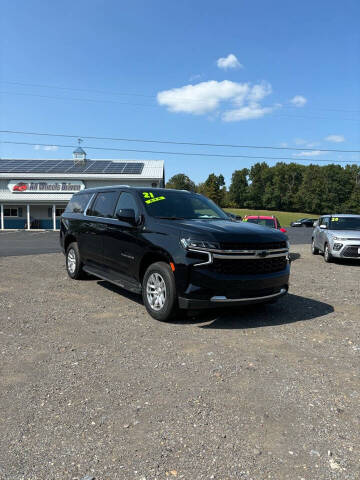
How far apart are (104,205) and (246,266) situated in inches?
127

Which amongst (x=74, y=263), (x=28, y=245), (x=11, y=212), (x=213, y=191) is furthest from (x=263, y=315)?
(x=213, y=191)

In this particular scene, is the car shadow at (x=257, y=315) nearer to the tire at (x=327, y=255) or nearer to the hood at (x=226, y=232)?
the hood at (x=226, y=232)

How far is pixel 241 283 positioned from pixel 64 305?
3019 millimetres

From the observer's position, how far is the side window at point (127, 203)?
5.90 m

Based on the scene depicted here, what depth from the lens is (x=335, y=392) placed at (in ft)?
10.3

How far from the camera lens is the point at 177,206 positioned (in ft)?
19.8

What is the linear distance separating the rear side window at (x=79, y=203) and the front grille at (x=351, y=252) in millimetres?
8132

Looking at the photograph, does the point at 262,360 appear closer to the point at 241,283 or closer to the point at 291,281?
the point at 241,283

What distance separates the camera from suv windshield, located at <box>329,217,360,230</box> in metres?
12.4

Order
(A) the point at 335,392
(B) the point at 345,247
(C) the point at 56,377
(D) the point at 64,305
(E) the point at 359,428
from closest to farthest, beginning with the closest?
(E) the point at 359,428, (A) the point at 335,392, (C) the point at 56,377, (D) the point at 64,305, (B) the point at 345,247

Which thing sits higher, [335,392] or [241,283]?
[241,283]

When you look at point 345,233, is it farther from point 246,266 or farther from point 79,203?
point 79,203

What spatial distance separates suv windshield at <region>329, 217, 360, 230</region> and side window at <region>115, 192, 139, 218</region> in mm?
8889

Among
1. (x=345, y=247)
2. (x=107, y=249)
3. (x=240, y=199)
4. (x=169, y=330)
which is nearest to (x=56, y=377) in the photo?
(x=169, y=330)
